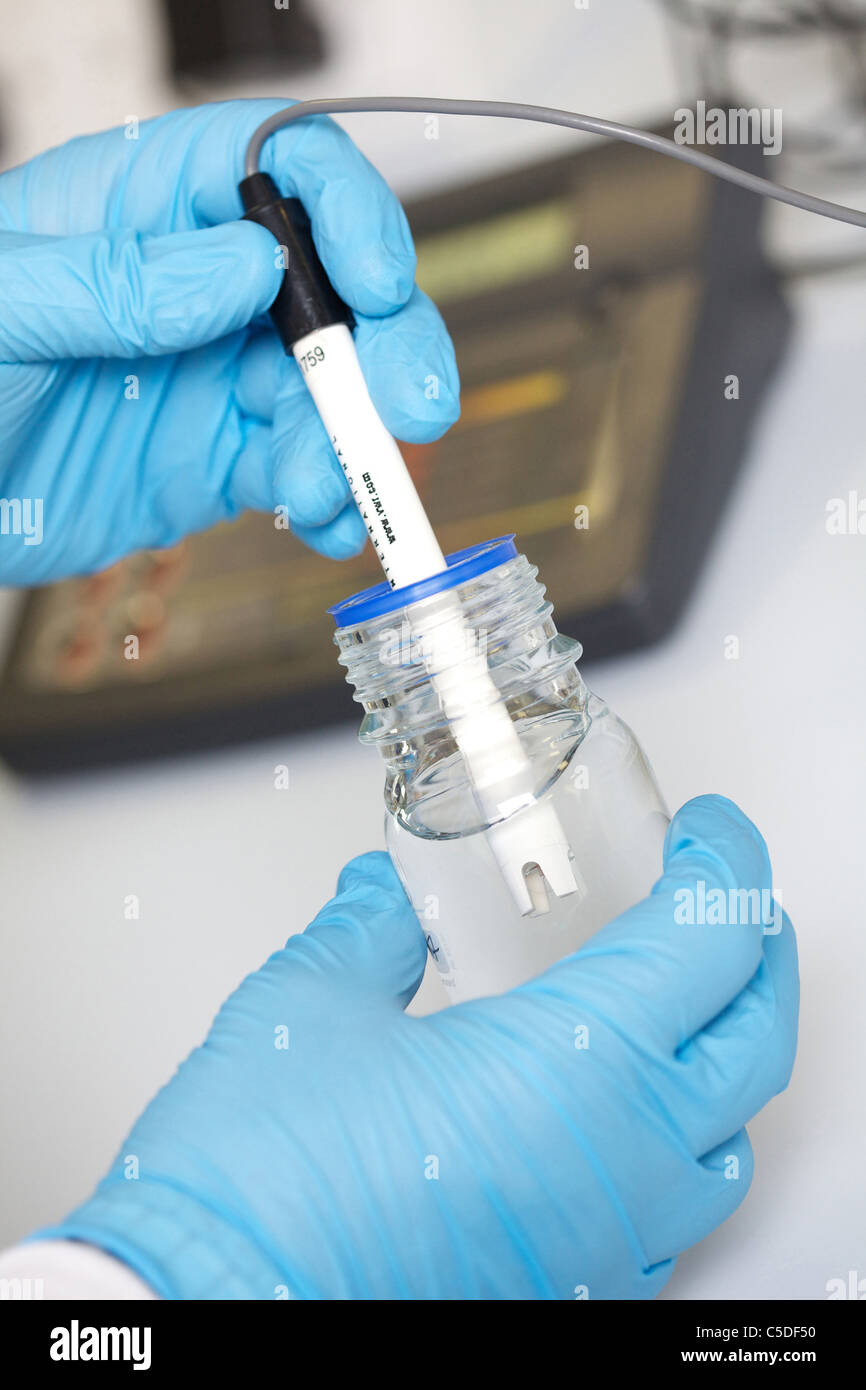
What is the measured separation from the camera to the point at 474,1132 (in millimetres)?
516

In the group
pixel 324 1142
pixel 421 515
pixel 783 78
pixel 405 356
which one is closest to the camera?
pixel 324 1142

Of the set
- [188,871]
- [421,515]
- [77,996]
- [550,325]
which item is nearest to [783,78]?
[550,325]

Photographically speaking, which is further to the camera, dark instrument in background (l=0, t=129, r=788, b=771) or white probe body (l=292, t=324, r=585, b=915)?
dark instrument in background (l=0, t=129, r=788, b=771)

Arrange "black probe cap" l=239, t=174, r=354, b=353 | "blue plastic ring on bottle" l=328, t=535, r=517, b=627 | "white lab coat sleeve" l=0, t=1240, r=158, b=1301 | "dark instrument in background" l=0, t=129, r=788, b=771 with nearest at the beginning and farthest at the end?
"white lab coat sleeve" l=0, t=1240, r=158, b=1301, "blue plastic ring on bottle" l=328, t=535, r=517, b=627, "black probe cap" l=239, t=174, r=354, b=353, "dark instrument in background" l=0, t=129, r=788, b=771

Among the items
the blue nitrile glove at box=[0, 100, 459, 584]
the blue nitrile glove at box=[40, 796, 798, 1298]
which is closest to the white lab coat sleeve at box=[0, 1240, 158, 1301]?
the blue nitrile glove at box=[40, 796, 798, 1298]

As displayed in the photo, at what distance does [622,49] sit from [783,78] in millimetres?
186

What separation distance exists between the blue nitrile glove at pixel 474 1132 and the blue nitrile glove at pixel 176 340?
368 millimetres

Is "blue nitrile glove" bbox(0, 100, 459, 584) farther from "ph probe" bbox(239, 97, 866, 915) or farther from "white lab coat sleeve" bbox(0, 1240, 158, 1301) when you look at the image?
"white lab coat sleeve" bbox(0, 1240, 158, 1301)

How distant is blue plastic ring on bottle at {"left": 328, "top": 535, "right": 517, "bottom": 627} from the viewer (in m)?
0.57

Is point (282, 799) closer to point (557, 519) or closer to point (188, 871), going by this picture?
point (188, 871)

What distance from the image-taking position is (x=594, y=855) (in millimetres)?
642

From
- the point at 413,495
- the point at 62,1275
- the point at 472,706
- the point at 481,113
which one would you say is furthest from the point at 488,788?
the point at 481,113

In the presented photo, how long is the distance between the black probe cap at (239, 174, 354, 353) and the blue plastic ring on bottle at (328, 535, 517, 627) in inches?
7.2

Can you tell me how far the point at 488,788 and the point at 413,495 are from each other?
0.17 metres
